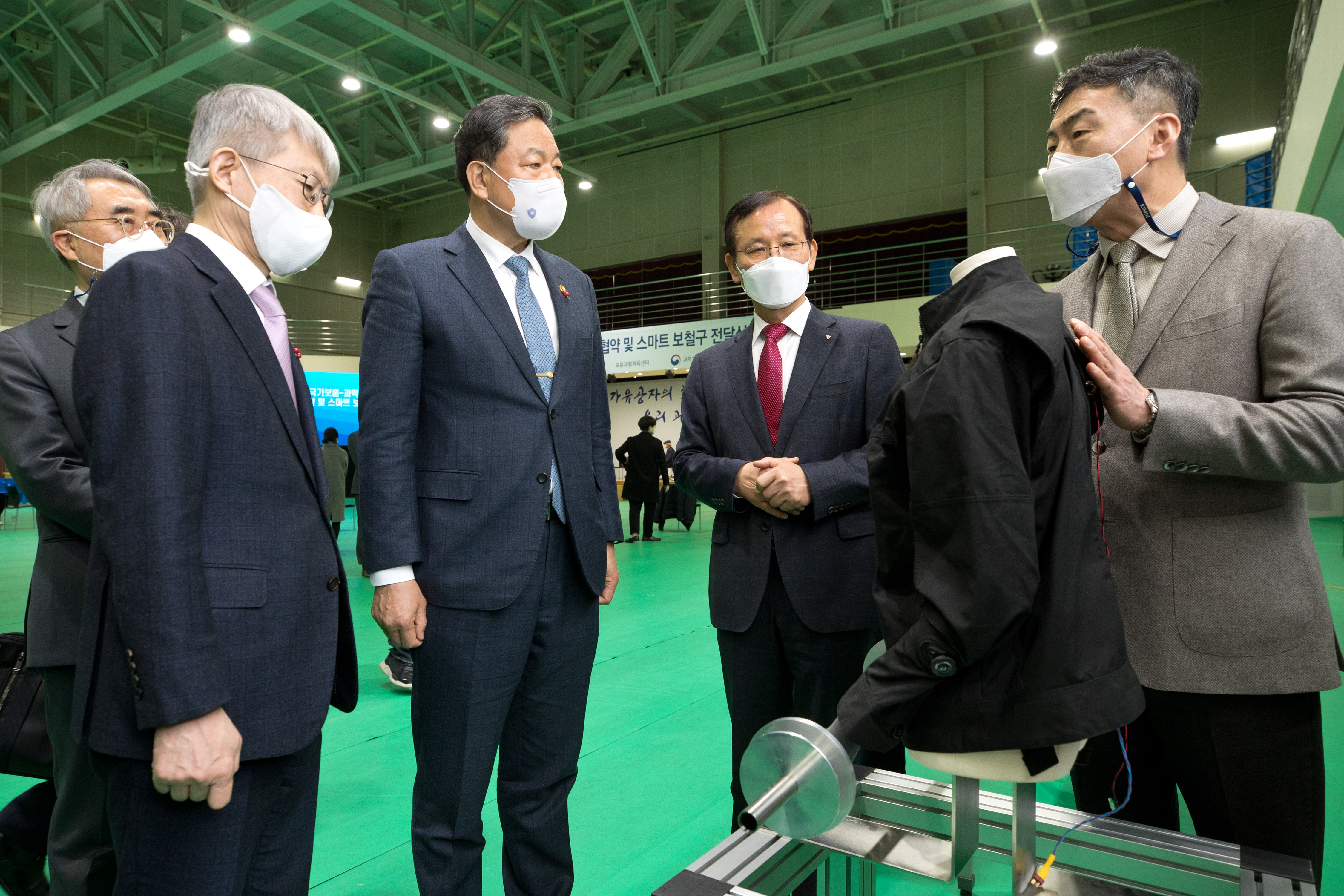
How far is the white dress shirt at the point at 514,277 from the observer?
1.84 meters

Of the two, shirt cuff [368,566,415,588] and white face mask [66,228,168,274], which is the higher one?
white face mask [66,228,168,274]

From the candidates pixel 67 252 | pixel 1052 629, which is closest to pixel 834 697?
pixel 1052 629

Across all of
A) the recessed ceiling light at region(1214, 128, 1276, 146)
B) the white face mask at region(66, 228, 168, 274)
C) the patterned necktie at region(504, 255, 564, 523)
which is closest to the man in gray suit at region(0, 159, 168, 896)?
the white face mask at region(66, 228, 168, 274)

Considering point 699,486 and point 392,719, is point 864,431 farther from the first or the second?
point 392,719

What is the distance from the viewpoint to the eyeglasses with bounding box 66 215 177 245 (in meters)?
2.08

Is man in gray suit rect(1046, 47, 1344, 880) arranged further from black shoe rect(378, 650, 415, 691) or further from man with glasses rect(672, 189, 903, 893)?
black shoe rect(378, 650, 415, 691)

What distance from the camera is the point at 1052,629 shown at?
3.18 ft

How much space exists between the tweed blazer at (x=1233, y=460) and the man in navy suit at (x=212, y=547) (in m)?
1.39

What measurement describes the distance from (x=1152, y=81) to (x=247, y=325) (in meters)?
1.65

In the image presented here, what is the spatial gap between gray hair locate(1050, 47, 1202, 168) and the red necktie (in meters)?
0.89

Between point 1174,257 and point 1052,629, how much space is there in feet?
→ 2.81

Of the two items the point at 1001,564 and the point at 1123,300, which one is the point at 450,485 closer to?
the point at 1001,564

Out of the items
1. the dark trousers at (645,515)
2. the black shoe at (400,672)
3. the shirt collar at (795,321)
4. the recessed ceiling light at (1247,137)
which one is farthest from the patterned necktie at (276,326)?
the recessed ceiling light at (1247,137)

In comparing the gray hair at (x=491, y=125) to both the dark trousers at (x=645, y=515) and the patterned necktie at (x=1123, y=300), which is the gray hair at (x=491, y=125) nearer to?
the patterned necktie at (x=1123, y=300)
